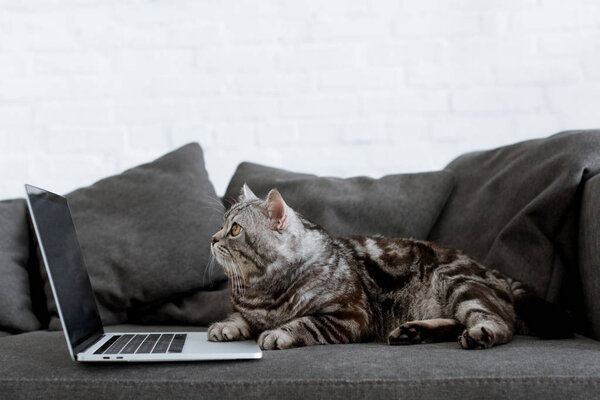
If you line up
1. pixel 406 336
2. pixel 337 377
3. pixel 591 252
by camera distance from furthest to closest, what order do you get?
pixel 591 252, pixel 406 336, pixel 337 377

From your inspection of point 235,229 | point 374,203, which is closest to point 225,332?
point 235,229

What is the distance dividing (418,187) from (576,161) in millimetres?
485

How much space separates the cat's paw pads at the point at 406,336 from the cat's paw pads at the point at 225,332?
37 cm

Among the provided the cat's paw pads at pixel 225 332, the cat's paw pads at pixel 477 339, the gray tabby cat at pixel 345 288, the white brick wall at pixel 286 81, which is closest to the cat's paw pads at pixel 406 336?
the gray tabby cat at pixel 345 288

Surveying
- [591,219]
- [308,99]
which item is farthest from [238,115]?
[591,219]

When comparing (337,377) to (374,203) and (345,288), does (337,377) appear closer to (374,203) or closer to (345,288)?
(345,288)

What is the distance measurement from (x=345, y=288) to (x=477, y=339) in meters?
0.36

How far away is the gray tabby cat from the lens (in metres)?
1.30

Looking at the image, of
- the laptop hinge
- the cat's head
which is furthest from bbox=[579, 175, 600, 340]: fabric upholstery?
the laptop hinge

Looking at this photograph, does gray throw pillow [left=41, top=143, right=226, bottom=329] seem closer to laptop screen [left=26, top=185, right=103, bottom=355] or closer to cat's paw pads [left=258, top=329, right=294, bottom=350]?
laptop screen [left=26, top=185, right=103, bottom=355]

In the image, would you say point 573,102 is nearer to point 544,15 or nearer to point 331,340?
point 544,15

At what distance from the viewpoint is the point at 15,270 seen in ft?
5.85

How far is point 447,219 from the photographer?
1829 millimetres

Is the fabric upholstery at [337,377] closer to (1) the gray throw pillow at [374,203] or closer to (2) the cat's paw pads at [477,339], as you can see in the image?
(2) the cat's paw pads at [477,339]
